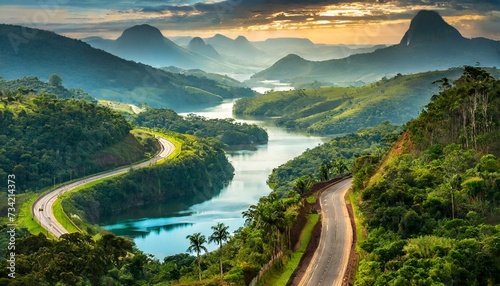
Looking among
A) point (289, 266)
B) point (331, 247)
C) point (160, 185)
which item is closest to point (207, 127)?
point (160, 185)

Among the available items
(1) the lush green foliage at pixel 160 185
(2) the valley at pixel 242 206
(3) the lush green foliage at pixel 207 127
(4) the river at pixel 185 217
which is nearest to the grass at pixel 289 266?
(2) the valley at pixel 242 206

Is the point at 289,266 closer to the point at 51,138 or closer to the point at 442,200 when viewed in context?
the point at 442,200

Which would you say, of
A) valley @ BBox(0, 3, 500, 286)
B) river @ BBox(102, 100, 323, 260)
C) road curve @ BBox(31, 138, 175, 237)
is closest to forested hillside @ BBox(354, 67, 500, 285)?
valley @ BBox(0, 3, 500, 286)

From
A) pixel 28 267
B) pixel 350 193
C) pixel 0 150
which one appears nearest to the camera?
pixel 28 267

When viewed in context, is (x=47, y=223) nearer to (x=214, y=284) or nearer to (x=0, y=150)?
(x=0, y=150)

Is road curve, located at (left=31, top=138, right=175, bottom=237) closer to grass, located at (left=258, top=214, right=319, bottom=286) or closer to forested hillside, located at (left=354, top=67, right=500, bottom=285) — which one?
grass, located at (left=258, top=214, right=319, bottom=286)

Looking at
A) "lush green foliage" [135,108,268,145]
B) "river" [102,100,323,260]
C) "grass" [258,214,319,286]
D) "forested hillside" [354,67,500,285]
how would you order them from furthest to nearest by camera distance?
"lush green foliage" [135,108,268,145], "river" [102,100,323,260], "grass" [258,214,319,286], "forested hillside" [354,67,500,285]

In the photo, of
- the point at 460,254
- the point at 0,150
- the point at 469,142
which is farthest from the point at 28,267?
the point at 0,150
